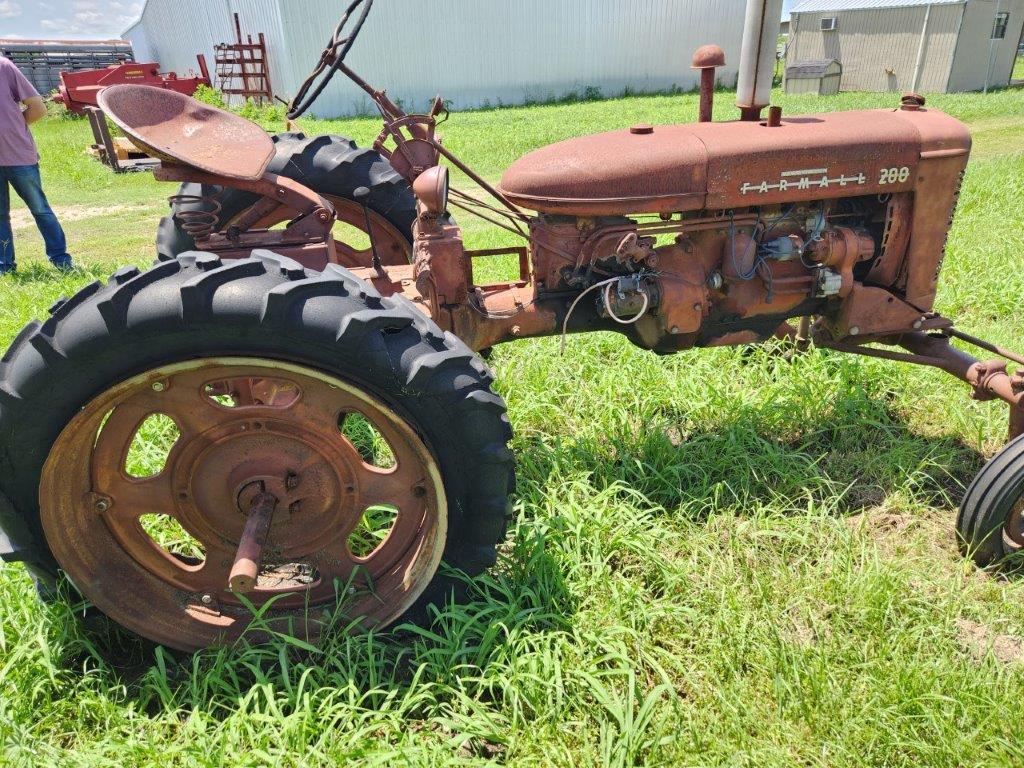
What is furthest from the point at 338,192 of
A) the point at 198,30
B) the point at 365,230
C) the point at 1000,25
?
the point at 198,30

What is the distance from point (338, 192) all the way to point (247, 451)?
1.55 metres

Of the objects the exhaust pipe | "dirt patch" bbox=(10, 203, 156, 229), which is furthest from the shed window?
the exhaust pipe

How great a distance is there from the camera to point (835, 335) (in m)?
2.95

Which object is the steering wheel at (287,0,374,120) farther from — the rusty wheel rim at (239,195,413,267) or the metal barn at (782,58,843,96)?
the metal barn at (782,58,843,96)

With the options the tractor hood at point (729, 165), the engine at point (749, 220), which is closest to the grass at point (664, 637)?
the engine at point (749, 220)

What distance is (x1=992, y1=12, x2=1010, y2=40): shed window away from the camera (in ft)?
61.2

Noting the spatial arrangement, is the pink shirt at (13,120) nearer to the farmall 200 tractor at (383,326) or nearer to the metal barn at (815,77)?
the farmall 200 tractor at (383,326)

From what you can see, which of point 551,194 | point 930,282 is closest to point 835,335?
point 930,282

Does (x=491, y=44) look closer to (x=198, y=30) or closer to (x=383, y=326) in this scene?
(x=198, y=30)

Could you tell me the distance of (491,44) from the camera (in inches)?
813

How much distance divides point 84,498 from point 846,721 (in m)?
2.15

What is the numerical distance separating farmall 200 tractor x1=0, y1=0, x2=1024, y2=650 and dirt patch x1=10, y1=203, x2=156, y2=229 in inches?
264

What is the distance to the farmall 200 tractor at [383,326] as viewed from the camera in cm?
189

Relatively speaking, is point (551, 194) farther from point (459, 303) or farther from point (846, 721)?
point (846, 721)
